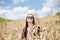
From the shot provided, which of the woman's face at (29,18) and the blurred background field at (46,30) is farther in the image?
the woman's face at (29,18)

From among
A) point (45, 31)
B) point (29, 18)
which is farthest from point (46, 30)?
point (29, 18)

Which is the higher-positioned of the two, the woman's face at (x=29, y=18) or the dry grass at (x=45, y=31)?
the woman's face at (x=29, y=18)

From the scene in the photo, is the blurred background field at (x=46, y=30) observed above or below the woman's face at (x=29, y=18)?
below

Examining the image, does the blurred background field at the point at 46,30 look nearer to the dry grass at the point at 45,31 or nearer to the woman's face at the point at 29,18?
the dry grass at the point at 45,31

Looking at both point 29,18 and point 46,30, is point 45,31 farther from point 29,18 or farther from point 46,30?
point 29,18

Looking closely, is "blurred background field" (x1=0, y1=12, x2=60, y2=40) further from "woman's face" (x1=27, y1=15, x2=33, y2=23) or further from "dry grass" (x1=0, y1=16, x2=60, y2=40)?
"woman's face" (x1=27, y1=15, x2=33, y2=23)

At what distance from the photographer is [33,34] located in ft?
10.3

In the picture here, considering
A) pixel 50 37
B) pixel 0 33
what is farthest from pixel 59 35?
pixel 0 33

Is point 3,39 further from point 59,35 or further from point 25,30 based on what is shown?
point 59,35

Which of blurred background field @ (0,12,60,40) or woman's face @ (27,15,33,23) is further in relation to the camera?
woman's face @ (27,15,33,23)

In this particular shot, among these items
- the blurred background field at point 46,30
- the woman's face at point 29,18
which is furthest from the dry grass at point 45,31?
the woman's face at point 29,18

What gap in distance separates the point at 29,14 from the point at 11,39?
1.10 m

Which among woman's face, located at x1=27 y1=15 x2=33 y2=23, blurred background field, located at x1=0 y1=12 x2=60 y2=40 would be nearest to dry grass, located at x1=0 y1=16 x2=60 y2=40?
blurred background field, located at x1=0 y1=12 x2=60 y2=40

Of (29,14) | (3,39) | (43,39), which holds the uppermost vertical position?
(29,14)
